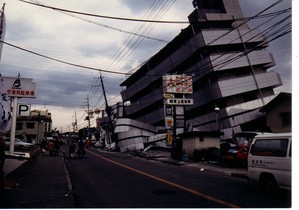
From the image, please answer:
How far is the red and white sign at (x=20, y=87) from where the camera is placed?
20484 mm

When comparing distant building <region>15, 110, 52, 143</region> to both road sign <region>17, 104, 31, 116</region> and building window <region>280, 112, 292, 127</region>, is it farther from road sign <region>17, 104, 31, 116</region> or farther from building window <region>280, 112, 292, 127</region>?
building window <region>280, 112, 292, 127</region>

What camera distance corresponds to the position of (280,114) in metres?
28.2

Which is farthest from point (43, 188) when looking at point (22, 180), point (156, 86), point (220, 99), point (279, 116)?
point (156, 86)

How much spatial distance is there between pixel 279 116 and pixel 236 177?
15.2 metres

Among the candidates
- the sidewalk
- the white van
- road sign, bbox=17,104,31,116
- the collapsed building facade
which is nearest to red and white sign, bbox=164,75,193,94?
the collapsed building facade

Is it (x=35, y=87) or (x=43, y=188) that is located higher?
(x=35, y=87)

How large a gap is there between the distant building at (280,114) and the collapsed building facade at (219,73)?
27.3ft

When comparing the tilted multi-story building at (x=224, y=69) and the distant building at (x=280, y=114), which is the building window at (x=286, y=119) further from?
the tilted multi-story building at (x=224, y=69)

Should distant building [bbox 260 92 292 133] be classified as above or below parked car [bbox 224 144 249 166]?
above

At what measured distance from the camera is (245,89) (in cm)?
4112

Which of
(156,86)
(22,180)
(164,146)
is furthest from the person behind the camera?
(156,86)

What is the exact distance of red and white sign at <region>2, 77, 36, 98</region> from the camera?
2048cm

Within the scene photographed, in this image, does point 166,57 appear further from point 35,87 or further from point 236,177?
point 236,177
